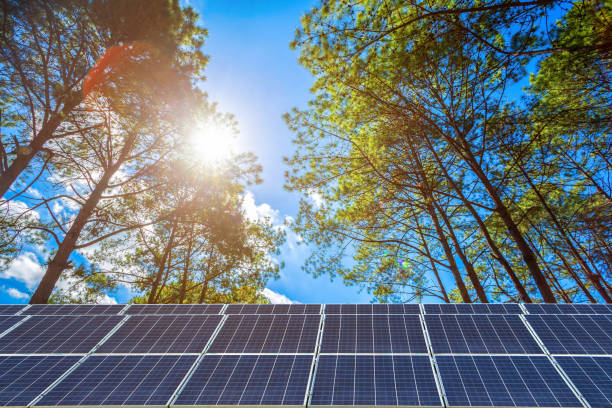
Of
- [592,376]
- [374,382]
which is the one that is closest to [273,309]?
[374,382]

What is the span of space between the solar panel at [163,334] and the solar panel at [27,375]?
1.95ft

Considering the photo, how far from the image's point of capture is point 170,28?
8781 millimetres

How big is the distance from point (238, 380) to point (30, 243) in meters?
11.5

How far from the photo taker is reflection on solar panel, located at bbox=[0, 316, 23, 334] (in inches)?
225

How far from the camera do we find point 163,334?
5.37m

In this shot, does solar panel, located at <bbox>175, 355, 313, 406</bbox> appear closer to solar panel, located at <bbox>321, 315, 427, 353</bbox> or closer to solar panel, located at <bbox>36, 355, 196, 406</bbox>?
solar panel, located at <bbox>36, 355, 196, 406</bbox>

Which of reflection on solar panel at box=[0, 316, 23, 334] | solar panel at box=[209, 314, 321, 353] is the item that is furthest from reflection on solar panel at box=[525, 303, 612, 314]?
reflection on solar panel at box=[0, 316, 23, 334]

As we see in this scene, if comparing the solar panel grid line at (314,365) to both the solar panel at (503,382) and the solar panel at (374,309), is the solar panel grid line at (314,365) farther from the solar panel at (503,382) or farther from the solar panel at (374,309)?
the solar panel at (503,382)

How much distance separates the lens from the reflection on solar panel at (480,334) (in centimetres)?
456

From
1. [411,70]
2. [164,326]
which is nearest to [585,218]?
[411,70]

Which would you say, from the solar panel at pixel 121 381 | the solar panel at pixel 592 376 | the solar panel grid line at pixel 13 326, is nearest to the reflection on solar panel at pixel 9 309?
the solar panel grid line at pixel 13 326

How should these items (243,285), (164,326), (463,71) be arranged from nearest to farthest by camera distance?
1. (164,326)
2. (463,71)
3. (243,285)

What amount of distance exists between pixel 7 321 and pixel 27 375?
2.44m

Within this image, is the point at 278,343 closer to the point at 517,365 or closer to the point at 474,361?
the point at 474,361
